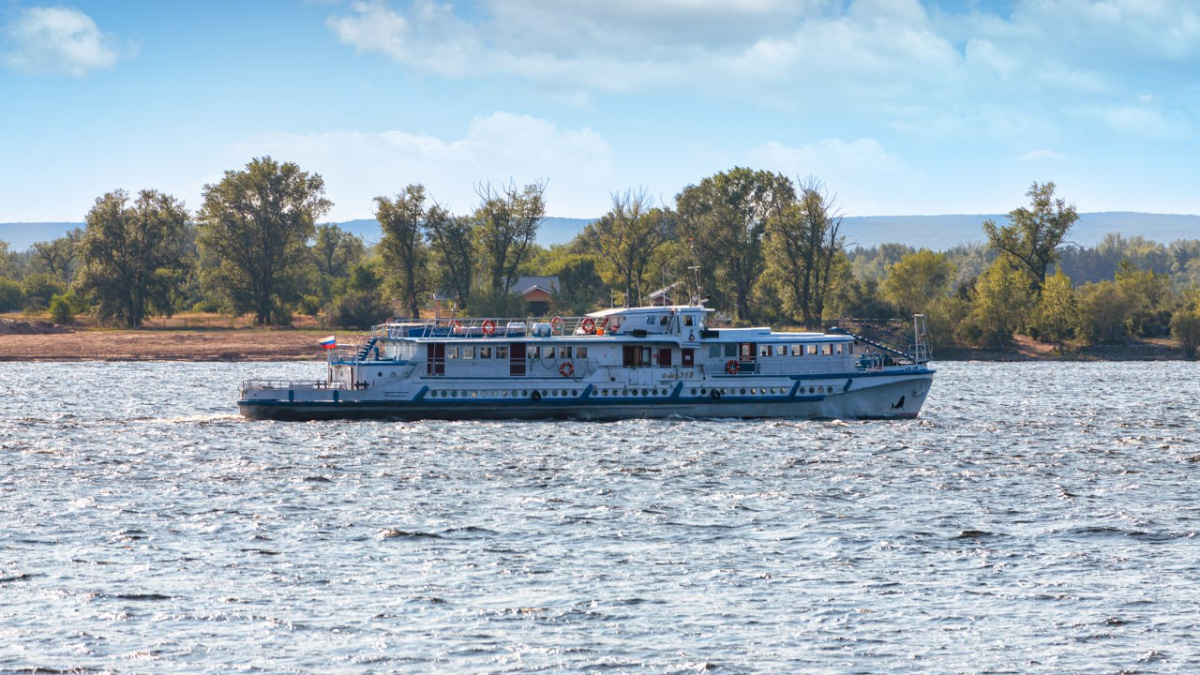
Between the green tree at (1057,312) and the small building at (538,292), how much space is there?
181 ft

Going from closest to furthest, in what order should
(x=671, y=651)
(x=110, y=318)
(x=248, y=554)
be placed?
(x=671, y=651), (x=248, y=554), (x=110, y=318)

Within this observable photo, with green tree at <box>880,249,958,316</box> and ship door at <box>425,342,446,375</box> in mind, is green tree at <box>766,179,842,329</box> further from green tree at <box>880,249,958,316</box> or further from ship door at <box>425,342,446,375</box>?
ship door at <box>425,342,446,375</box>

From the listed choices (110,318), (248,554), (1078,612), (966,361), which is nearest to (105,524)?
(248,554)

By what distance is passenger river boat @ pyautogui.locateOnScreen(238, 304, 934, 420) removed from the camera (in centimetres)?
6244

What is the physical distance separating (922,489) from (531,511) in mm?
13201

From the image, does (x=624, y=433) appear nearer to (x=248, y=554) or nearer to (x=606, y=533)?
(x=606, y=533)

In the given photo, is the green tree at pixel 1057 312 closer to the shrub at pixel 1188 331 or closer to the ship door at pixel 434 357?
the shrub at pixel 1188 331

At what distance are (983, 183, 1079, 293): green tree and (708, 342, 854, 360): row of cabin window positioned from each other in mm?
83562

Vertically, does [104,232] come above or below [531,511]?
above

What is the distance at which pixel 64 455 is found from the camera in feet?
165

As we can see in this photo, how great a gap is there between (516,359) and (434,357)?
4.04m

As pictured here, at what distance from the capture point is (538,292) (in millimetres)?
161000

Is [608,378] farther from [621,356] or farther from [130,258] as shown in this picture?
[130,258]

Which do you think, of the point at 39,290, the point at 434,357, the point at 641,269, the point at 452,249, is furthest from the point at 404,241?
the point at 434,357
